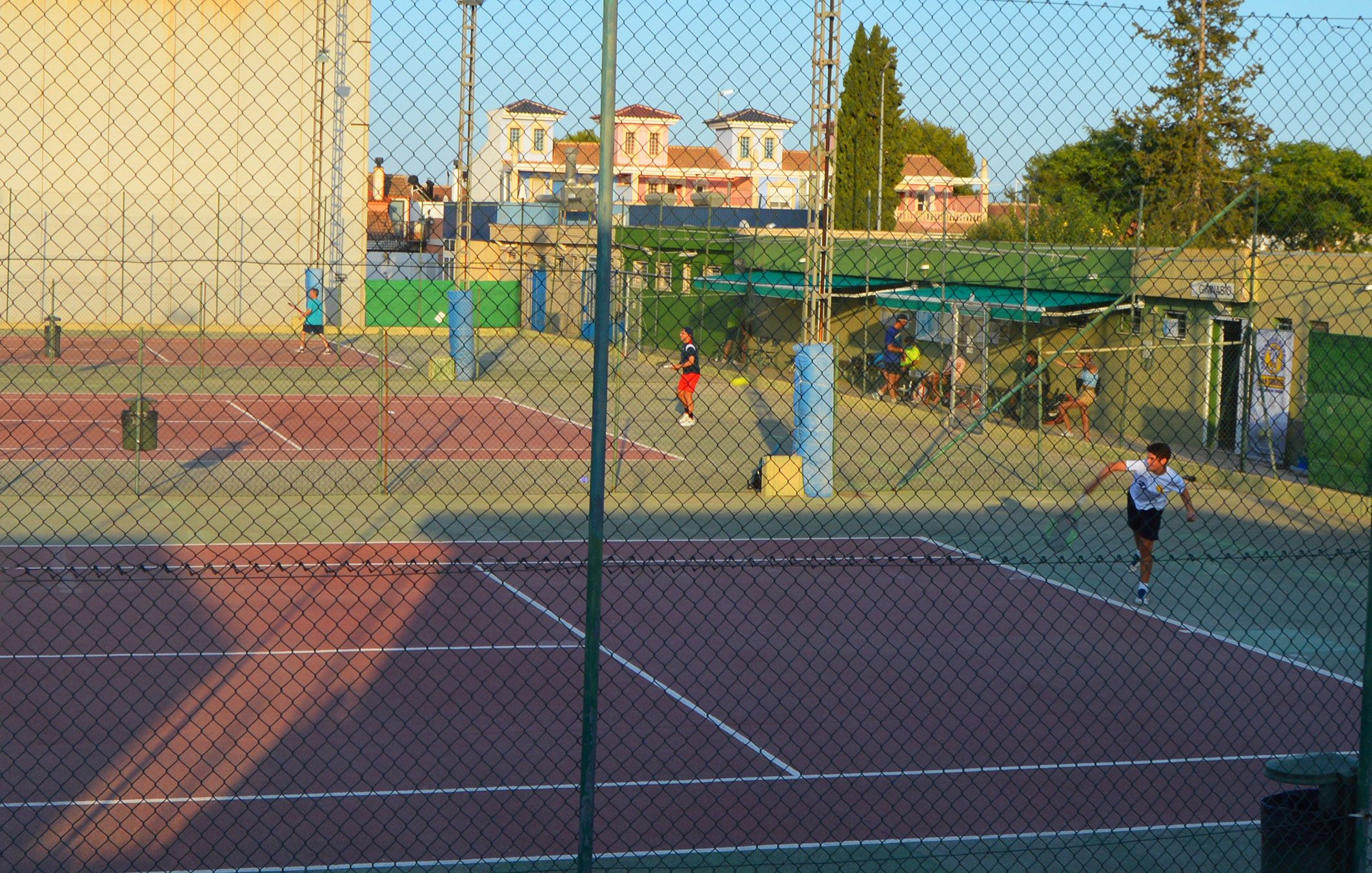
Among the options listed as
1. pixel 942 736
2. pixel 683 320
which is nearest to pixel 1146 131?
pixel 942 736

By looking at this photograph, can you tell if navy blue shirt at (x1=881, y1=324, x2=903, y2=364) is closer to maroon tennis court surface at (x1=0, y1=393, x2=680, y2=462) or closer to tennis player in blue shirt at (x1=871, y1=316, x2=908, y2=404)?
tennis player in blue shirt at (x1=871, y1=316, x2=908, y2=404)

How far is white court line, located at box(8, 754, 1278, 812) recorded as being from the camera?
26.0ft

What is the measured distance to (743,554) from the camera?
15.3 meters

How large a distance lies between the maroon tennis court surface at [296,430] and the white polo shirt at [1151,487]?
641 centimetres

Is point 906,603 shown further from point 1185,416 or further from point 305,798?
point 1185,416

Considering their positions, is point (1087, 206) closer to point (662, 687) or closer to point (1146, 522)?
point (1146, 522)

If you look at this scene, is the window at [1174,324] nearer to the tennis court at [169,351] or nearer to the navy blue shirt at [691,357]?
the navy blue shirt at [691,357]

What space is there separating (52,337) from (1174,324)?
78.7 ft

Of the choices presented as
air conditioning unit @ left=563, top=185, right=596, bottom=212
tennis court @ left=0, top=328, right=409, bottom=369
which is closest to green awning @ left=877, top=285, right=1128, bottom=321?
air conditioning unit @ left=563, top=185, right=596, bottom=212

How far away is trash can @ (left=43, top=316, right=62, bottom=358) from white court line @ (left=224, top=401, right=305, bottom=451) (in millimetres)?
5176

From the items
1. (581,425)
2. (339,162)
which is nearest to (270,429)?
(581,425)

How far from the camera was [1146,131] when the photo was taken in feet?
37.5

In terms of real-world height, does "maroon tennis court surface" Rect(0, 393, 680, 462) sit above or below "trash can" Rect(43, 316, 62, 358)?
below

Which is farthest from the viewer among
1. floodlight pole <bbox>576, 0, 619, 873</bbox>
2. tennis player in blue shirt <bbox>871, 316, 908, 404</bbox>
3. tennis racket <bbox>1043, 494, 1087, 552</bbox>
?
tennis player in blue shirt <bbox>871, 316, 908, 404</bbox>
